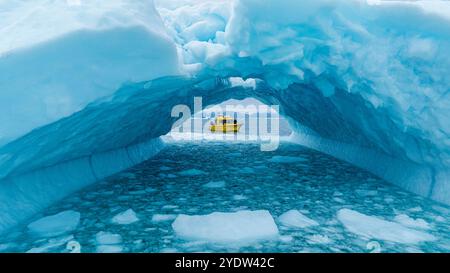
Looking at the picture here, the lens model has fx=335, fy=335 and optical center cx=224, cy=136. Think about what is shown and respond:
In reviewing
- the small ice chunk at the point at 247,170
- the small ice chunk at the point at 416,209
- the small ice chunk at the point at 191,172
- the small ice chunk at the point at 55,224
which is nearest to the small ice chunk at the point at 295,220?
the small ice chunk at the point at 416,209

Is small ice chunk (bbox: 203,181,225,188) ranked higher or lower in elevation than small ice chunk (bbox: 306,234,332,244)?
lower

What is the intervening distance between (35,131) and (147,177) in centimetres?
269

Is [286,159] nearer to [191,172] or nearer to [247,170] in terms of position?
[247,170]

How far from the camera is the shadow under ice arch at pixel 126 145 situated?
3.20 meters

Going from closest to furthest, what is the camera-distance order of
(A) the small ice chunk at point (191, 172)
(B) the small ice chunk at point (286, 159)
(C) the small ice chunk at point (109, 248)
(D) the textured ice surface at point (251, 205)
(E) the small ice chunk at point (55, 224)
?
(C) the small ice chunk at point (109, 248) → (D) the textured ice surface at point (251, 205) → (E) the small ice chunk at point (55, 224) → (A) the small ice chunk at point (191, 172) → (B) the small ice chunk at point (286, 159)

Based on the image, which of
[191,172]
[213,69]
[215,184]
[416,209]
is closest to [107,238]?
[215,184]

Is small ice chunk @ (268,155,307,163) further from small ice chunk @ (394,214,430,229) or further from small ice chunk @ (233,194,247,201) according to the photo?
small ice chunk @ (394,214,430,229)

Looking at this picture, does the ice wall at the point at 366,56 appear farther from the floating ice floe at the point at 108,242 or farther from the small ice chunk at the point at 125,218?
the floating ice floe at the point at 108,242

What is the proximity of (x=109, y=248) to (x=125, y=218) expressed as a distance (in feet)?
2.33

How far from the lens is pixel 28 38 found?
2.59 meters

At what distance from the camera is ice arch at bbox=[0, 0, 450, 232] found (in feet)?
8.97

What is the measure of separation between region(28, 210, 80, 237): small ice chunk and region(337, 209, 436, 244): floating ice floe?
2.54 m

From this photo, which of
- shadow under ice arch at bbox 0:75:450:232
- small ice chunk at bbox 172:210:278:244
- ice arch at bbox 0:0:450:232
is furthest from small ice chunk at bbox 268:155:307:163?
small ice chunk at bbox 172:210:278:244

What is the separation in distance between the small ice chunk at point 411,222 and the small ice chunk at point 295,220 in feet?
2.76
